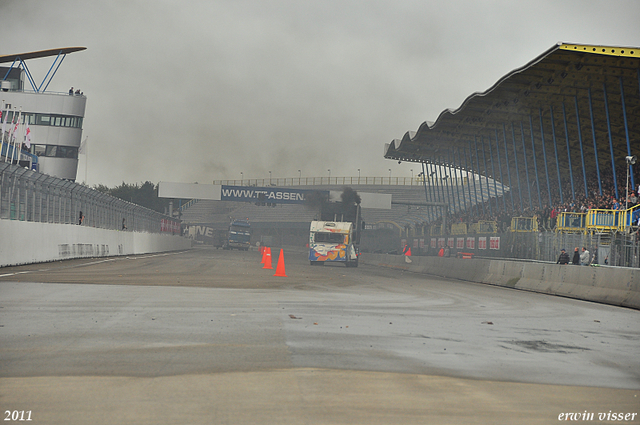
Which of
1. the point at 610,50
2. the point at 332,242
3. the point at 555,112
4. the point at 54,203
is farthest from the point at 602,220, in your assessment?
the point at 54,203

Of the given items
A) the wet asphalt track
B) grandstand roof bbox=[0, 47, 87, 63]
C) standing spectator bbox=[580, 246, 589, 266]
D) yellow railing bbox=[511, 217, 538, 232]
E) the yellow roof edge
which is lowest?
the wet asphalt track

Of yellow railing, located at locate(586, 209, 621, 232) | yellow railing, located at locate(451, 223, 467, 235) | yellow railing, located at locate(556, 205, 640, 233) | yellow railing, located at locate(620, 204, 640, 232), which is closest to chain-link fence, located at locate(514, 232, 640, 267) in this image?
yellow railing, located at locate(620, 204, 640, 232)

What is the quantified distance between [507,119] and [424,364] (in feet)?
146

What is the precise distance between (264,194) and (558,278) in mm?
57178

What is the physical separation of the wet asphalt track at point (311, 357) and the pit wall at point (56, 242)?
35.9 ft

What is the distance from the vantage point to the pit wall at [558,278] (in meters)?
17.4

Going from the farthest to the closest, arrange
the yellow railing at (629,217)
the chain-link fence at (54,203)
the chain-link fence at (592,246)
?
1. the yellow railing at (629,217)
2. the chain-link fence at (54,203)
3. the chain-link fence at (592,246)

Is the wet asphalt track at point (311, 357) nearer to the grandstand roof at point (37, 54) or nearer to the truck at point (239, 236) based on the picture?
the grandstand roof at point (37, 54)

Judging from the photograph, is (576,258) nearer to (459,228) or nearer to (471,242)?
(471,242)

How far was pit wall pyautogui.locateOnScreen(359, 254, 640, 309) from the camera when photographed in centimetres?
1739

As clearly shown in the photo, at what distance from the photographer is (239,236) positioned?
85438 mm

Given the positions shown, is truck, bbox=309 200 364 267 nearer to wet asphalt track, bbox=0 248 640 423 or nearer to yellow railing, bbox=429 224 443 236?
yellow railing, bbox=429 224 443 236

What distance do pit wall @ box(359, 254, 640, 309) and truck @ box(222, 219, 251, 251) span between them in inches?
2099

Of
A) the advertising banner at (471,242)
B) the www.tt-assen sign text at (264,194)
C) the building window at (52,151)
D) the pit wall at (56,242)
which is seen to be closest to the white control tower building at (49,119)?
the building window at (52,151)
